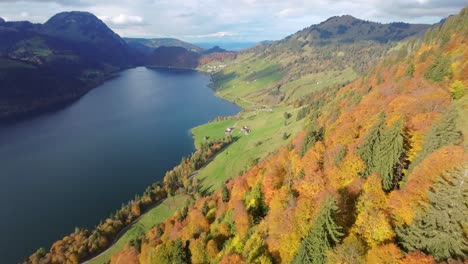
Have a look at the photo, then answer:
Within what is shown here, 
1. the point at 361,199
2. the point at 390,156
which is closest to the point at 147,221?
the point at 361,199

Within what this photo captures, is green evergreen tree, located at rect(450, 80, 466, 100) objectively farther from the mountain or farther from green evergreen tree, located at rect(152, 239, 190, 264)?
green evergreen tree, located at rect(152, 239, 190, 264)

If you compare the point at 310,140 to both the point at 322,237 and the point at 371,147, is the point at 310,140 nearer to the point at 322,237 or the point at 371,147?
the point at 371,147

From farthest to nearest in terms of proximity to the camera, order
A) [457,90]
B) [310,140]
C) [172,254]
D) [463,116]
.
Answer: [310,140] < [172,254] < [457,90] < [463,116]

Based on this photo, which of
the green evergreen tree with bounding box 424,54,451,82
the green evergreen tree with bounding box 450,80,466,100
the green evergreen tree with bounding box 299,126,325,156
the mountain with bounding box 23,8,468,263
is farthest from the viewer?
the green evergreen tree with bounding box 299,126,325,156

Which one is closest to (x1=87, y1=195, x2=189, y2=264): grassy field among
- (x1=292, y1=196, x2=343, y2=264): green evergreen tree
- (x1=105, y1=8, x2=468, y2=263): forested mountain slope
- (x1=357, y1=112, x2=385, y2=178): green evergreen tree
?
(x1=105, y1=8, x2=468, y2=263): forested mountain slope

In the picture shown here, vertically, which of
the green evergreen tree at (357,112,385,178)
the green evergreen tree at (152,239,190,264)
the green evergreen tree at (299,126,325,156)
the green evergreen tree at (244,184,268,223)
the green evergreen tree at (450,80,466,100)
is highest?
the green evergreen tree at (450,80,466,100)

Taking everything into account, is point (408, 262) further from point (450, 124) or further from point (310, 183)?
point (310, 183)
